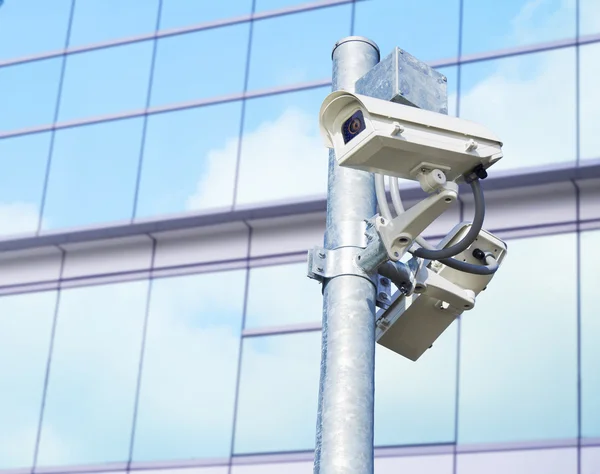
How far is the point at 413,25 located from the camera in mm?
17812

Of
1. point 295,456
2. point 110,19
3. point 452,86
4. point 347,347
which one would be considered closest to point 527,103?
point 452,86

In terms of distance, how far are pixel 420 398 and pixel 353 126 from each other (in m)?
11.2

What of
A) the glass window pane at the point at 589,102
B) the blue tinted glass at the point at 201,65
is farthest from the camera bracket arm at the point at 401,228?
the blue tinted glass at the point at 201,65

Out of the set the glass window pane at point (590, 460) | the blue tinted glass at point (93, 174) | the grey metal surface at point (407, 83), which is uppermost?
the blue tinted glass at point (93, 174)

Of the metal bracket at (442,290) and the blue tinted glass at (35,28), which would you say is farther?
the blue tinted glass at (35,28)

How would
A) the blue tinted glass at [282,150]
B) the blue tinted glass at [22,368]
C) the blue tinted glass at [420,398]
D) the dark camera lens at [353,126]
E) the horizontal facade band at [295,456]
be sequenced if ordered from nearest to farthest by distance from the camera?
the dark camera lens at [353,126] < the horizontal facade band at [295,456] < the blue tinted glass at [420,398] < the blue tinted glass at [22,368] < the blue tinted glass at [282,150]

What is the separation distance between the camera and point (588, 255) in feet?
49.7

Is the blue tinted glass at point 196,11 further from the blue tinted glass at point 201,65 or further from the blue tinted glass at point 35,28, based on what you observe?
the blue tinted glass at point 35,28

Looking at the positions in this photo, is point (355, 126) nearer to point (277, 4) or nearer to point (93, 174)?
point (93, 174)

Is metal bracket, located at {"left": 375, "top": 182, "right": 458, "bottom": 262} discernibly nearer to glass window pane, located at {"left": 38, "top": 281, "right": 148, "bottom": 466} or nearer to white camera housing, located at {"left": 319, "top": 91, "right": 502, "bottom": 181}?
white camera housing, located at {"left": 319, "top": 91, "right": 502, "bottom": 181}

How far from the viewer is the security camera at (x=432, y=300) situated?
459 cm

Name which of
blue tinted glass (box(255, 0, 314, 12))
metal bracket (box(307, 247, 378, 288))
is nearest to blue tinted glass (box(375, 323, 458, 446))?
blue tinted glass (box(255, 0, 314, 12))

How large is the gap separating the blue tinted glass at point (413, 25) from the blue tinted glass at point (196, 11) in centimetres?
192

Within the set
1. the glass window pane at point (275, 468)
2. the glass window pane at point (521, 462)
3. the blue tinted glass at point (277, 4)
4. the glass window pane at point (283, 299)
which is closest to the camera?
the glass window pane at point (521, 462)
